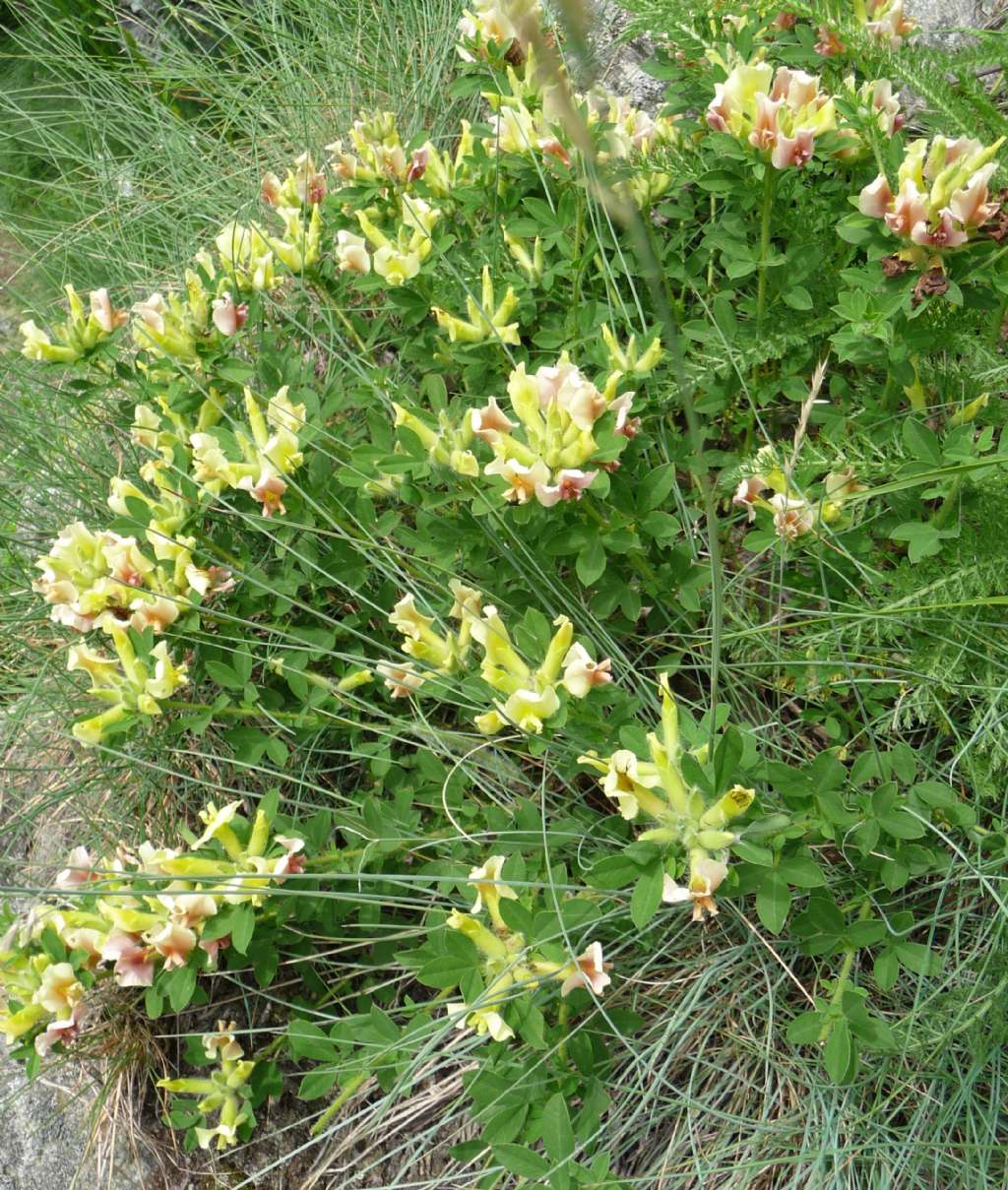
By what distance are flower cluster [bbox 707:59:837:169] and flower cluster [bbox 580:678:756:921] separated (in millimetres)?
859

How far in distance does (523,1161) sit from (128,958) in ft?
1.92

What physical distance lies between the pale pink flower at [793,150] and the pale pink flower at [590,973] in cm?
113

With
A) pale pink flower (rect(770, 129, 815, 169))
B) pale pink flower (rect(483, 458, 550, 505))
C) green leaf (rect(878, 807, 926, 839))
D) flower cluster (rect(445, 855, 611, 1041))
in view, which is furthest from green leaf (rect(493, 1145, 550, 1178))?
pale pink flower (rect(770, 129, 815, 169))

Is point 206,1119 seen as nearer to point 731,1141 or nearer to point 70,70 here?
point 731,1141

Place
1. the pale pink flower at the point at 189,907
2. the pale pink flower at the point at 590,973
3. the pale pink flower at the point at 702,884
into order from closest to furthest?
the pale pink flower at the point at 702,884 → the pale pink flower at the point at 590,973 → the pale pink flower at the point at 189,907

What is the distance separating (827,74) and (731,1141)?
1.80 meters

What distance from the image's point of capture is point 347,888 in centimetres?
159

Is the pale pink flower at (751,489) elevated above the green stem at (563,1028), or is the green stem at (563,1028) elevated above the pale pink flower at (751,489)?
the pale pink flower at (751,489)

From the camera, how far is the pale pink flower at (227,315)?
1779mm

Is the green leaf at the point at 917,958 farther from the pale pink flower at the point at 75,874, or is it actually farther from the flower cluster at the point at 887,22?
the flower cluster at the point at 887,22

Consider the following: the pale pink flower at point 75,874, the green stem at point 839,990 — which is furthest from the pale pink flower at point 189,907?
the green stem at point 839,990

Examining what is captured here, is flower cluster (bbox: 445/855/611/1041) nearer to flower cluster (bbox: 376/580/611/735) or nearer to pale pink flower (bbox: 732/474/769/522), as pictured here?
flower cluster (bbox: 376/580/611/735)

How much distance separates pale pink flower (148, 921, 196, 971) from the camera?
136cm

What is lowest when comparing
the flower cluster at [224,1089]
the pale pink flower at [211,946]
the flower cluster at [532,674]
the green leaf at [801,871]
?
the flower cluster at [224,1089]
